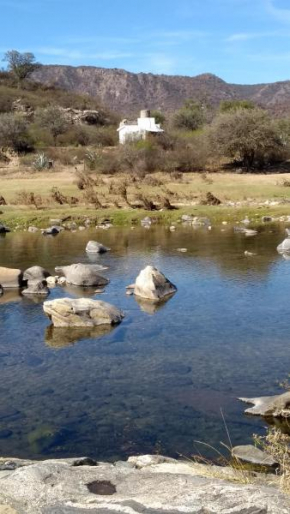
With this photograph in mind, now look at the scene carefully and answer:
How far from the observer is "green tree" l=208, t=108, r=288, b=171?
170 feet

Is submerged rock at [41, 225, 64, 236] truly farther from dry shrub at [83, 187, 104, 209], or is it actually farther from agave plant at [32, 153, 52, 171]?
agave plant at [32, 153, 52, 171]

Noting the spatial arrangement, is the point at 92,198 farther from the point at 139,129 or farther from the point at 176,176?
the point at 139,129

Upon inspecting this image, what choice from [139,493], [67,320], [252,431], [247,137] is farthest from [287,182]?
[139,493]

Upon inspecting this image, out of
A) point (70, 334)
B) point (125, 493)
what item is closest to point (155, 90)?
point (70, 334)

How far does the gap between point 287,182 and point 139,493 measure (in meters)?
41.7

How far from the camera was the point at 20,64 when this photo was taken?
113062 millimetres

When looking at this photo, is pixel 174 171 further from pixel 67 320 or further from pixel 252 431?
pixel 252 431

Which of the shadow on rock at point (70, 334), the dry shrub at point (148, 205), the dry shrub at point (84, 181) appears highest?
the dry shrub at point (84, 181)

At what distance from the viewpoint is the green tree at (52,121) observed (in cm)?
7481

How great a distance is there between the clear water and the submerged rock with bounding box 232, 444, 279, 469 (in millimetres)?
534

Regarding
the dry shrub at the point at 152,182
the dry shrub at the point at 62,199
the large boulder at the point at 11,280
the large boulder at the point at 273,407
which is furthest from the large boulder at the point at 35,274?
the dry shrub at the point at 152,182

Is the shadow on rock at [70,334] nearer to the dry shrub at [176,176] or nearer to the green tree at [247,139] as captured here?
the dry shrub at [176,176]

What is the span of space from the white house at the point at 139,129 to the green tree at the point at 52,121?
7521mm

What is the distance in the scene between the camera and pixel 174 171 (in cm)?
4988
